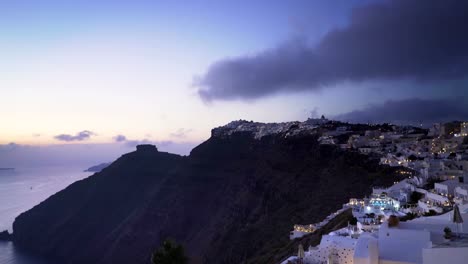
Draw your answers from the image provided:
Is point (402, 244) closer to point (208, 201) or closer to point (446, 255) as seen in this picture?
point (446, 255)

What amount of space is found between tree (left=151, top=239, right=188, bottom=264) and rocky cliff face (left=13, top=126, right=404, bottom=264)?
58.4 ft

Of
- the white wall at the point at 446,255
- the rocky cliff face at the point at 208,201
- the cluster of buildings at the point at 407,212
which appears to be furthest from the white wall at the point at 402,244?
the rocky cliff face at the point at 208,201

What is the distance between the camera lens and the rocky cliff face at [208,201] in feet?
150

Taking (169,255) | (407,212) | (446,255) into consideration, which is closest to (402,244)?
(446,255)

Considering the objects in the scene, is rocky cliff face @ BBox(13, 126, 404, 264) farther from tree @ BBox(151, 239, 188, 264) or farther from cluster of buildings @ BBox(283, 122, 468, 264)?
tree @ BBox(151, 239, 188, 264)

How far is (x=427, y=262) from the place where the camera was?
9438 mm

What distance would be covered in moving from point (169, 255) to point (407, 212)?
16.0 meters

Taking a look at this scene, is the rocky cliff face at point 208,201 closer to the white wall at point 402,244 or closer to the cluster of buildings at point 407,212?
the cluster of buildings at point 407,212

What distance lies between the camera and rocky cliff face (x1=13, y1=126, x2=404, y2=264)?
45656 mm

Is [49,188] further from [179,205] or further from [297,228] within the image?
[297,228]

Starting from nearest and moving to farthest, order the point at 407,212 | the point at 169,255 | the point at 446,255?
the point at 446,255 < the point at 169,255 < the point at 407,212

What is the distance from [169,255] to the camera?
51.2 feet

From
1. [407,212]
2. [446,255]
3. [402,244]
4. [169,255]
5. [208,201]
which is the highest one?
[446,255]

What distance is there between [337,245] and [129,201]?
258 feet
